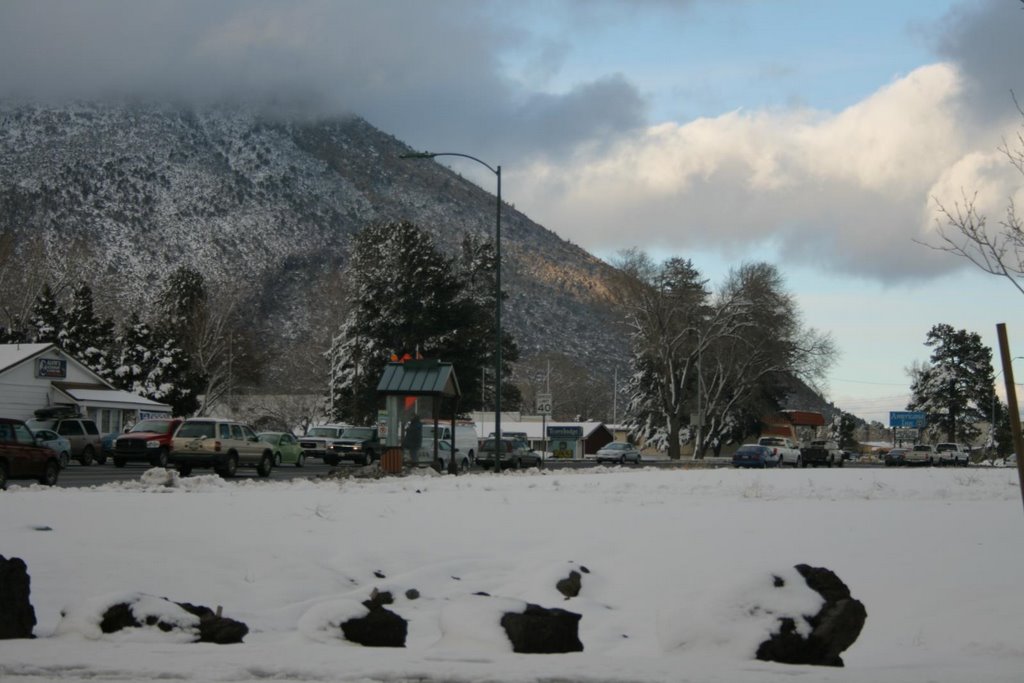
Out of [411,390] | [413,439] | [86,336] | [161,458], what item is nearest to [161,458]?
[161,458]

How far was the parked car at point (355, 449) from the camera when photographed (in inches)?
2108

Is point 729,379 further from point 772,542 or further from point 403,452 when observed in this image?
point 772,542

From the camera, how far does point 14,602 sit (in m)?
10.2

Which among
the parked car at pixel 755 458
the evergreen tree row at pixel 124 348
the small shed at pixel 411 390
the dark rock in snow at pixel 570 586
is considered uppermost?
the evergreen tree row at pixel 124 348

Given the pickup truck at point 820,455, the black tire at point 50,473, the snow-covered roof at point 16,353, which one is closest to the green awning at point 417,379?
the black tire at point 50,473

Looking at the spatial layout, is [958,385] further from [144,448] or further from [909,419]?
[144,448]

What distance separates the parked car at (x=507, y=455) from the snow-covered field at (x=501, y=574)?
2804 cm

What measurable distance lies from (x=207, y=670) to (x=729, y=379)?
75.2 m

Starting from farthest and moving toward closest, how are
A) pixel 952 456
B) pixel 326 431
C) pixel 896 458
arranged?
pixel 896 458
pixel 952 456
pixel 326 431

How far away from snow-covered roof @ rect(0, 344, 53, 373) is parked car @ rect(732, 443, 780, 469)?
114 feet

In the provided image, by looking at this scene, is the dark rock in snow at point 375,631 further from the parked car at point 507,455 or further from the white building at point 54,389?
the white building at point 54,389

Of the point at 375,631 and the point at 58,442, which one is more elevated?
the point at 58,442

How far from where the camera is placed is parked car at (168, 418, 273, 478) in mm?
36938

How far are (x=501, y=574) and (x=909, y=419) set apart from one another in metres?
106
